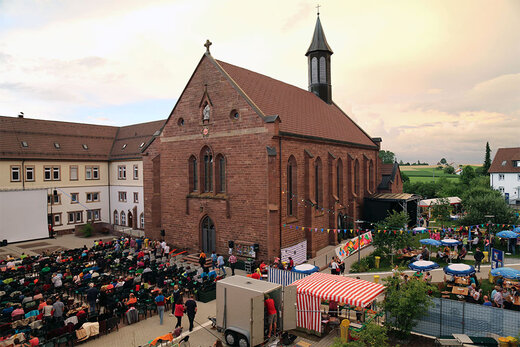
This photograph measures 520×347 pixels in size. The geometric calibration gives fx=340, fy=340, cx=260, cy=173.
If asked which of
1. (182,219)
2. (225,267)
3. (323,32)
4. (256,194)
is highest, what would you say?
(323,32)

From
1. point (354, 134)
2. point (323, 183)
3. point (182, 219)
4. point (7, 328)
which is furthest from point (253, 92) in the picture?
point (7, 328)

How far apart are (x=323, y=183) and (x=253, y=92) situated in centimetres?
924

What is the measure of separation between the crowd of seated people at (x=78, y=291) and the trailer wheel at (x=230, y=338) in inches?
142

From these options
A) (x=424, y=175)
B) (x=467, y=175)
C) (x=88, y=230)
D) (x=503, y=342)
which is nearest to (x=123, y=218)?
(x=88, y=230)

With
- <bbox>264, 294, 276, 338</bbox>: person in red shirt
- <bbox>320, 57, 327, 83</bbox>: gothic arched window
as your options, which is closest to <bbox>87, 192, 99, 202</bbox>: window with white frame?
<bbox>320, 57, 327, 83</bbox>: gothic arched window

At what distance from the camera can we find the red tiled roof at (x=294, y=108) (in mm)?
24688

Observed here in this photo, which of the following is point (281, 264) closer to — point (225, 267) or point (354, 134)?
point (225, 267)

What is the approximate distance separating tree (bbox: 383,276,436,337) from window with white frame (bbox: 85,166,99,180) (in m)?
39.5

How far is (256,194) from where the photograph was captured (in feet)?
72.8

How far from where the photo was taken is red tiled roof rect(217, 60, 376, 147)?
972 inches

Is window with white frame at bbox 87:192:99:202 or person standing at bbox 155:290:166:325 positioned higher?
window with white frame at bbox 87:192:99:202

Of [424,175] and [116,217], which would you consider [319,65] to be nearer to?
[116,217]

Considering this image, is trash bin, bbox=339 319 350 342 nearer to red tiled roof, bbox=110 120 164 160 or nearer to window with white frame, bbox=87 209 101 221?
red tiled roof, bbox=110 120 164 160

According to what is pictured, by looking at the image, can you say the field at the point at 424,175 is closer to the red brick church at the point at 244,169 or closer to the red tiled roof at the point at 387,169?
the red tiled roof at the point at 387,169
